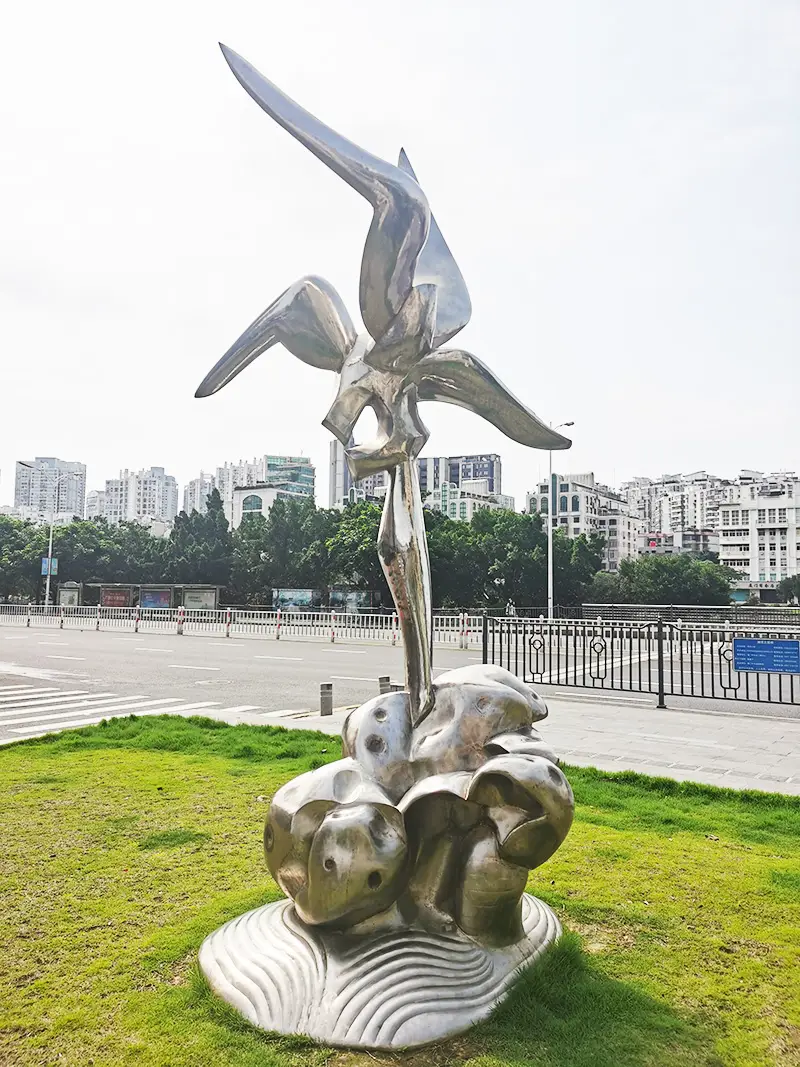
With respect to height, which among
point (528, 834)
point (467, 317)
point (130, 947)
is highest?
point (467, 317)

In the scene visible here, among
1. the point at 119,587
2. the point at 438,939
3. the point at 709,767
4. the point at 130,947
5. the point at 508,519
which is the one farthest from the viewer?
the point at 508,519

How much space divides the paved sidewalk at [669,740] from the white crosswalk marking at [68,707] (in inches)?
60.4

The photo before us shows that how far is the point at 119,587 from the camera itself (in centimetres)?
3900

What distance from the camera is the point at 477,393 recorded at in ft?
14.6

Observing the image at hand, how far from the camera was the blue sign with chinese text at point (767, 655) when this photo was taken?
11.3 metres

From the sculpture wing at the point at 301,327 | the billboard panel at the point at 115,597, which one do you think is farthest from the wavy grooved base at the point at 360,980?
the billboard panel at the point at 115,597

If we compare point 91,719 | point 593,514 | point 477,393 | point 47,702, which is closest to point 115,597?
point 47,702

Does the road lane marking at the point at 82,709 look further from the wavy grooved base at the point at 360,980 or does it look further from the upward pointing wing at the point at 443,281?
the upward pointing wing at the point at 443,281

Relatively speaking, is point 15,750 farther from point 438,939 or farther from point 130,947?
point 438,939

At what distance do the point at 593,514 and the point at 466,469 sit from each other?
35.9 meters

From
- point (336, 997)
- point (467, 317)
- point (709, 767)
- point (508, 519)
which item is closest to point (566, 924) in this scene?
point (336, 997)

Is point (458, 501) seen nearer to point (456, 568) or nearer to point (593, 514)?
point (593, 514)

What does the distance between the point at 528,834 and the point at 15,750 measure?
7.02 metres

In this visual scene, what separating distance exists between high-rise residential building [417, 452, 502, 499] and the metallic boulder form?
125 metres
